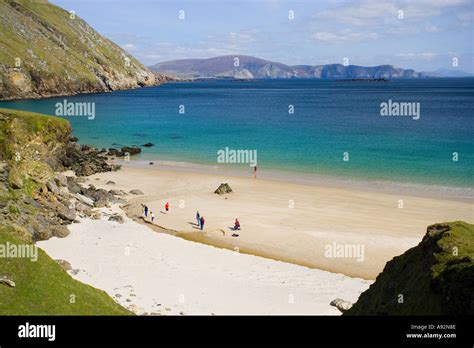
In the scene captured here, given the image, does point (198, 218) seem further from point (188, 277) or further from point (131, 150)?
point (131, 150)

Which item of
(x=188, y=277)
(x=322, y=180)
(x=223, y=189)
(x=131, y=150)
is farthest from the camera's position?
(x=131, y=150)

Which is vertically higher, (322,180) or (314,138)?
(314,138)

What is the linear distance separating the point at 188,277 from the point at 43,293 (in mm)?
11201

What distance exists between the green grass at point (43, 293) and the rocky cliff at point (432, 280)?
10200 mm

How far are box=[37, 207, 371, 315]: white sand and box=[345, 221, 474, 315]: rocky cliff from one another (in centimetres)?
934

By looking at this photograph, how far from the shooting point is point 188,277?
2662 centimetres

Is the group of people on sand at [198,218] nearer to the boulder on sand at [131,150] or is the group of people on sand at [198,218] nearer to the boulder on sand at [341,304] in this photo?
the boulder on sand at [341,304]

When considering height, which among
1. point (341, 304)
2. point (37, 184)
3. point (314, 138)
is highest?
point (314, 138)

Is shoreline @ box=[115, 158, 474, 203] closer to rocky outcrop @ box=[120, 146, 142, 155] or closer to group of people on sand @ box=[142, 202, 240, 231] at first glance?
rocky outcrop @ box=[120, 146, 142, 155]

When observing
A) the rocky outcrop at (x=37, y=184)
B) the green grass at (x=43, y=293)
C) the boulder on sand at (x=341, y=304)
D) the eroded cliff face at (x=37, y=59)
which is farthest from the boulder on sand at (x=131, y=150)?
the eroded cliff face at (x=37, y=59)

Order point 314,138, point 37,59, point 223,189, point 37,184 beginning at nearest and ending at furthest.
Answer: point 37,184 < point 223,189 < point 314,138 < point 37,59

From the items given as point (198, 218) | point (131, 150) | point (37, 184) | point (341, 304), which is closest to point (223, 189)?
point (198, 218)

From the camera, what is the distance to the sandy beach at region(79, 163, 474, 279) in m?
32.4

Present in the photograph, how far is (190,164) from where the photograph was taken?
224ft
